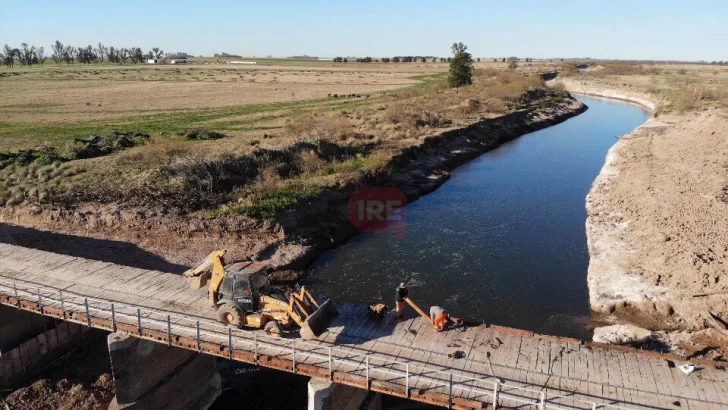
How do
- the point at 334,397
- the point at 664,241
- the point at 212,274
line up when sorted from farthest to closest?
the point at 664,241
the point at 212,274
the point at 334,397

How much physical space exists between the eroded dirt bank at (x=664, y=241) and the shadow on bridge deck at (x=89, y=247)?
21.7 meters

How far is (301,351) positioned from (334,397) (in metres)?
1.57

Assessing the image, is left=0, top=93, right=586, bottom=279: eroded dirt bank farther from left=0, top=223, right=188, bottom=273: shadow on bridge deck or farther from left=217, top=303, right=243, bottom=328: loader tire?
left=217, top=303, right=243, bottom=328: loader tire

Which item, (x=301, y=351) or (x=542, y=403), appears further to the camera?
(x=301, y=351)

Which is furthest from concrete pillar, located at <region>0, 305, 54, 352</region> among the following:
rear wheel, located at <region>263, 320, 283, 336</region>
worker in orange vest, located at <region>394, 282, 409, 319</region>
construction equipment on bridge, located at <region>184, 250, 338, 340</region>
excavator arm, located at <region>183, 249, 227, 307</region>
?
worker in orange vest, located at <region>394, 282, 409, 319</region>

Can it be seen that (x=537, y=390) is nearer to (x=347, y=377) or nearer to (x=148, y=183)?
(x=347, y=377)

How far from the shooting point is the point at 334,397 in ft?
46.7

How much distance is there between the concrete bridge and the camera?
42.2 feet

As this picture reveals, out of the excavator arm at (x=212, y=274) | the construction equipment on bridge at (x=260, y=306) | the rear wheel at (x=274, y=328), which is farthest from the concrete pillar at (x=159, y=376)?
the rear wheel at (x=274, y=328)

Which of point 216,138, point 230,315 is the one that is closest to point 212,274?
point 230,315

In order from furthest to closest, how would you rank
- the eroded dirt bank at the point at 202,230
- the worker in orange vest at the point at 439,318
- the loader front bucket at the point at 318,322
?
the eroded dirt bank at the point at 202,230
the worker in orange vest at the point at 439,318
the loader front bucket at the point at 318,322

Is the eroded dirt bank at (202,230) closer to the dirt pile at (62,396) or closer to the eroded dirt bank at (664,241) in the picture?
the dirt pile at (62,396)

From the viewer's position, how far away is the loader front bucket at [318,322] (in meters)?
15.1

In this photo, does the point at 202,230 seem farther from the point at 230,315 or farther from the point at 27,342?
the point at 230,315
